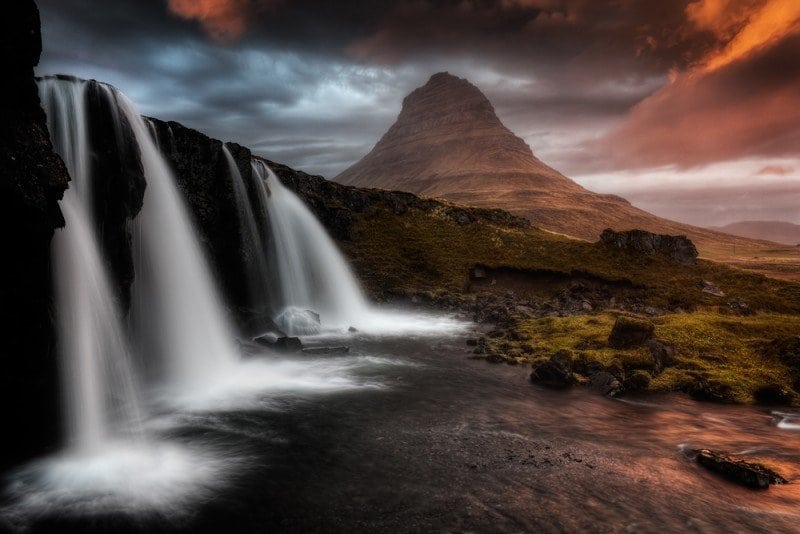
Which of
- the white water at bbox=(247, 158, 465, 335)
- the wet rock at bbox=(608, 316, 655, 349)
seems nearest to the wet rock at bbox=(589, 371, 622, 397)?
the wet rock at bbox=(608, 316, 655, 349)

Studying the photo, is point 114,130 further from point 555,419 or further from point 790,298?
point 790,298

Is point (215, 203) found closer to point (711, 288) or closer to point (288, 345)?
point (288, 345)

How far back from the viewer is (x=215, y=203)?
99.5ft

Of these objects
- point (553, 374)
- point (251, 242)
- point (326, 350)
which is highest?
point (251, 242)

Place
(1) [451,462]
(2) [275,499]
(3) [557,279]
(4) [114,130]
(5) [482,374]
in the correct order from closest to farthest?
(2) [275,499] < (1) [451,462] < (4) [114,130] < (5) [482,374] < (3) [557,279]

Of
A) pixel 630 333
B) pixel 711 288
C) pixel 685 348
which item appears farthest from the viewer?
pixel 711 288

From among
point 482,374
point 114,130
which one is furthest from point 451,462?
point 114,130

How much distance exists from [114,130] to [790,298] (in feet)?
150

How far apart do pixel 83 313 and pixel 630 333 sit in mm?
23946

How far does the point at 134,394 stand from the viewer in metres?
16.7

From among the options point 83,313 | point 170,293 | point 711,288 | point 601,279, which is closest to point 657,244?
point 601,279

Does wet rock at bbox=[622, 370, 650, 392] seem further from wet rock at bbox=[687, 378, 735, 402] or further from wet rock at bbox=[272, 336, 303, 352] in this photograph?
wet rock at bbox=[272, 336, 303, 352]

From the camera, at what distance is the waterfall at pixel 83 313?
44.5ft

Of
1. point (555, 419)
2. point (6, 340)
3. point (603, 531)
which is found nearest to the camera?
point (603, 531)
